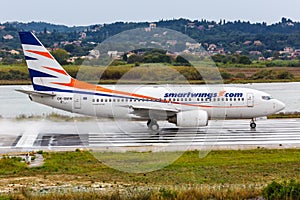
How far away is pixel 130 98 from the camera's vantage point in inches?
1531

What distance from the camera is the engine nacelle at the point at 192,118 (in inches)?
1459

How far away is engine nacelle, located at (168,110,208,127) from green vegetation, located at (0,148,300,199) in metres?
6.82

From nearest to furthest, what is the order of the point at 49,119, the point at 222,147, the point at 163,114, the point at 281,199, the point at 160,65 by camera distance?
the point at 281,199, the point at 222,147, the point at 163,114, the point at 49,119, the point at 160,65

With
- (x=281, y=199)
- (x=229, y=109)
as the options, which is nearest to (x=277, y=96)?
(x=229, y=109)

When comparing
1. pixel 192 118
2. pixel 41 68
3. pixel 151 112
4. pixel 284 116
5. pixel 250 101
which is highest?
pixel 41 68

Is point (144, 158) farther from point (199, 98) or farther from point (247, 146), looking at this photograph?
point (199, 98)

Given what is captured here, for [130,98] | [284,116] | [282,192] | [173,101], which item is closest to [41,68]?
[130,98]

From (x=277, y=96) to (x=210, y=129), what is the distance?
2864 cm

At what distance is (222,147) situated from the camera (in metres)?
32.1

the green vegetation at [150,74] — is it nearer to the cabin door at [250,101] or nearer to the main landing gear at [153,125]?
the cabin door at [250,101]

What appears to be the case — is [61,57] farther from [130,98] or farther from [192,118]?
[192,118]

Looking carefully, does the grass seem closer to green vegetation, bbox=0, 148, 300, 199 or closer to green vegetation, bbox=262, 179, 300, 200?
green vegetation, bbox=0, 148, 300, 199

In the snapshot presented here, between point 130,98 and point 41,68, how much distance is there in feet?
19.9

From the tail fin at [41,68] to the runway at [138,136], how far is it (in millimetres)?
3095
